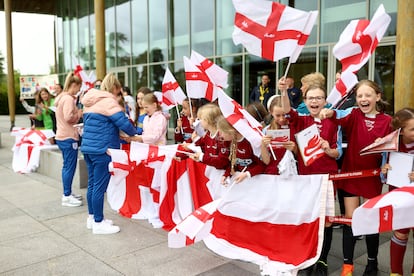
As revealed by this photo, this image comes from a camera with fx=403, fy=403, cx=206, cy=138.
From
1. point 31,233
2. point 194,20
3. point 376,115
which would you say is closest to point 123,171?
point 31,233

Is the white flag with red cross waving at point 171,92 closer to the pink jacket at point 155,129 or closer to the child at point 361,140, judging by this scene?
the pink jacket at point 155,129

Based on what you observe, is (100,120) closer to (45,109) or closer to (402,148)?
(402,148)

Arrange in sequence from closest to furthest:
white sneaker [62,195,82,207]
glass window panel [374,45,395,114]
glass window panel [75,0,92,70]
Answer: white sneaker [62,195,82,207]
glass window panel [374,45,395,114]
glass window panel [75,0,92,70]

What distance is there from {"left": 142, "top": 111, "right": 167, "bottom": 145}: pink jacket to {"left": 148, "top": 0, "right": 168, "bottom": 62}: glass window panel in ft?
32.8

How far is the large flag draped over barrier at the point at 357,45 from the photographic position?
11.0 feet

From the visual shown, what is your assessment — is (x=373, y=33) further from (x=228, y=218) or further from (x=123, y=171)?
(x=123, y=171)

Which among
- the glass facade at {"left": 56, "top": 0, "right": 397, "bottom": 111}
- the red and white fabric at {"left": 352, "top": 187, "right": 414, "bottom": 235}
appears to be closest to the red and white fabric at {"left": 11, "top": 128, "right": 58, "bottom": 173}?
the glass facade at {"left": 56, "top": 0, "right": 397, "bottom": 111}

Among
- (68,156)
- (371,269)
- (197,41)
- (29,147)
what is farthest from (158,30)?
(371,269)

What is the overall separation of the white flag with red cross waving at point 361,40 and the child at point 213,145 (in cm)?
128

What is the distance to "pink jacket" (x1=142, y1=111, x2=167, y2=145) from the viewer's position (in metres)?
5.09

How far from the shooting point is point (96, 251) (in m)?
4.12

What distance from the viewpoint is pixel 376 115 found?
3277mm

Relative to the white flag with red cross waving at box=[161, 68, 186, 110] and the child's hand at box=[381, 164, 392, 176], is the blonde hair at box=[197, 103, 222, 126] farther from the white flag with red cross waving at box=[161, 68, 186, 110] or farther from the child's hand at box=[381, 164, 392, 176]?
the white flag with red cross waving at box=[161, 68, 186, 110]

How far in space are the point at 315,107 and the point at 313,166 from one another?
0.51 m
